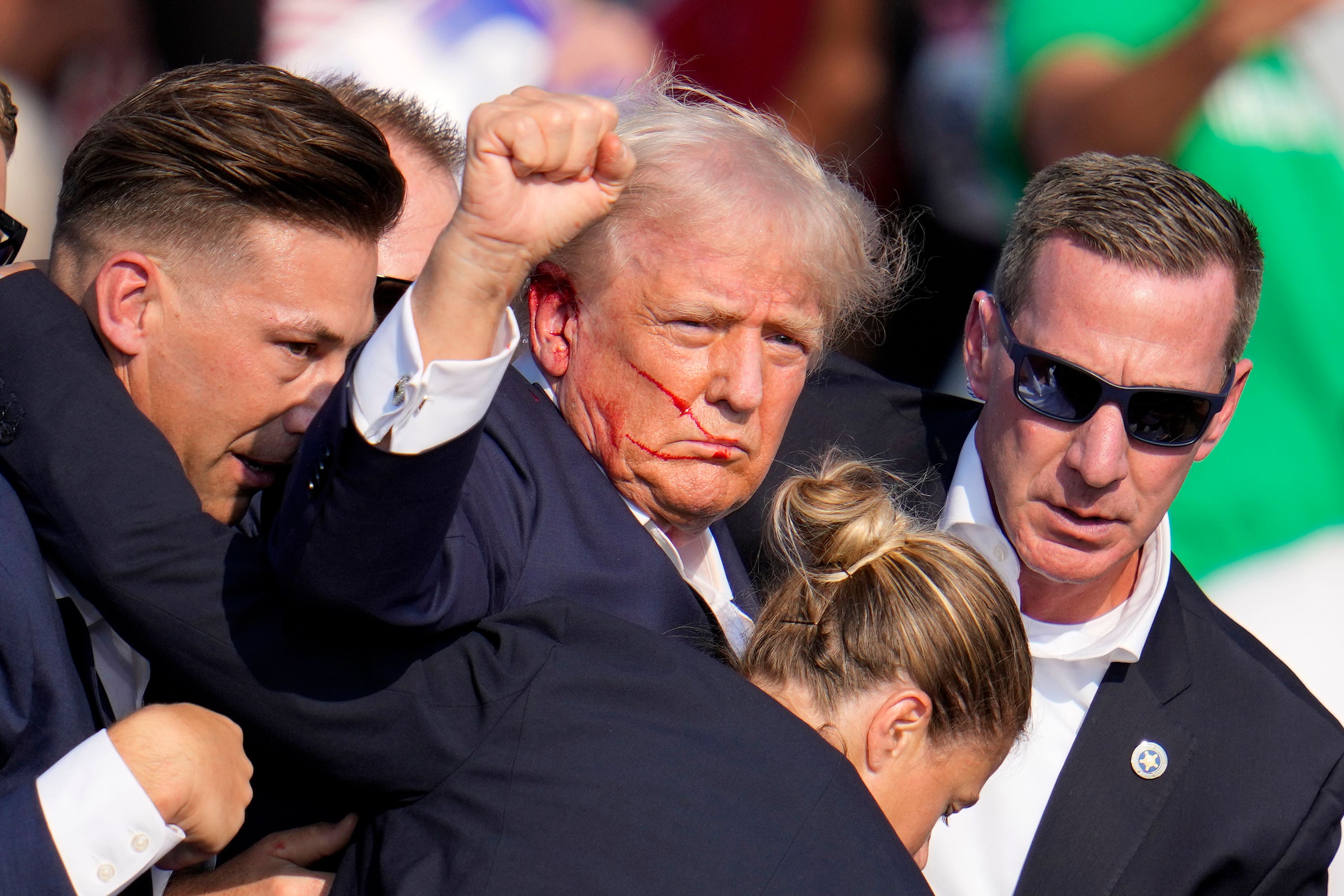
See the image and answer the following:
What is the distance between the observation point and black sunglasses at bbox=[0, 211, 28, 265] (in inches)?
73.6

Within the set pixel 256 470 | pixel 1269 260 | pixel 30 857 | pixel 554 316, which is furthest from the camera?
pixel 1269 260

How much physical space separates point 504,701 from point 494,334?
43 cm

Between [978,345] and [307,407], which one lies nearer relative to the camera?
[307,407]

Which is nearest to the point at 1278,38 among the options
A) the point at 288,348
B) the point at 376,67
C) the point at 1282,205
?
the point at 1282,205

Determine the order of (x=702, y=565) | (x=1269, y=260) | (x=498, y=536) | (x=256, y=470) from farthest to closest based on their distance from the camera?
(x=1269, y=260) → (x=702, y=565) → (x=256, y=470) → (x=498, y=536)

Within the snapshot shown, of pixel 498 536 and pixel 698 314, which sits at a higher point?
pixel 698 314

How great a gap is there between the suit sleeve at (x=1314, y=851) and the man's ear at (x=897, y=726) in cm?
108

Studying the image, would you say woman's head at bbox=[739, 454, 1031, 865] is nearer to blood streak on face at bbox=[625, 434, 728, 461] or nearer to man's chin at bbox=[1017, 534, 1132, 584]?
blood streak on face at bbox=[625, 434, 728, 461]

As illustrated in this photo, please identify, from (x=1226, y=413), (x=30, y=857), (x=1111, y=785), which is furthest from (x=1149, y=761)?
(x=30, y=857)

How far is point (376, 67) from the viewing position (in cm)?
344

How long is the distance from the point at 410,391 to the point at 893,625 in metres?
0.82

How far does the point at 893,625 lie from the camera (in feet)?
5.83

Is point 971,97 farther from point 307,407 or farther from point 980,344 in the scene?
point 307,407

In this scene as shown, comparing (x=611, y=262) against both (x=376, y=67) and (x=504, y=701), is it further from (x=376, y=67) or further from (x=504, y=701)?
(x=376, y=67)
